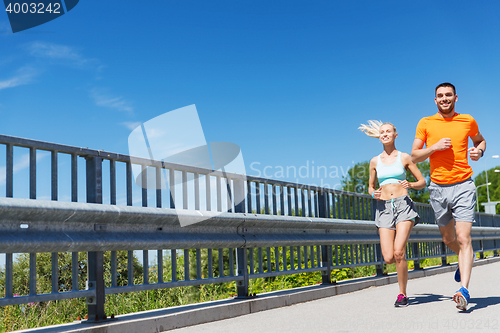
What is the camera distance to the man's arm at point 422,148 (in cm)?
561

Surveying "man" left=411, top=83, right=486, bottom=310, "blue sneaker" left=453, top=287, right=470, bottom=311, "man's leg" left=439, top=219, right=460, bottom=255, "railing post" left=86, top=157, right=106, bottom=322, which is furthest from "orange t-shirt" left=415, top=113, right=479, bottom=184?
"railing post" left=86, top=157, right=106, bottom=322

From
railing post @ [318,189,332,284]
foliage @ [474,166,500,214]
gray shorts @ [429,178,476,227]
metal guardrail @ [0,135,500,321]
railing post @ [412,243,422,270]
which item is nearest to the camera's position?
metal guardrail @ [0,135,500,321]

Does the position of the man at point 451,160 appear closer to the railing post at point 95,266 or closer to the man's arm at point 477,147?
the man's arm at point 477,147

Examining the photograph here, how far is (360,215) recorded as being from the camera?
9.39m

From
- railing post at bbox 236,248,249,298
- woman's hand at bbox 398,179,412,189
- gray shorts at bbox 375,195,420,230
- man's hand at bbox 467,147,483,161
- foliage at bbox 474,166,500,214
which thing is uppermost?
foliage at bbox 474,166,500,214

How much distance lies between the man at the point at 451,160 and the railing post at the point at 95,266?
3497mm

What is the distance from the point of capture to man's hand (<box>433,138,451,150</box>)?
560 cm

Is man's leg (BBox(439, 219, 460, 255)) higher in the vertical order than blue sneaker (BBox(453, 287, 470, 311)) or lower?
higher

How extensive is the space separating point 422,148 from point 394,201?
27.6 inches

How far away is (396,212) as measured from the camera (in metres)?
6.23

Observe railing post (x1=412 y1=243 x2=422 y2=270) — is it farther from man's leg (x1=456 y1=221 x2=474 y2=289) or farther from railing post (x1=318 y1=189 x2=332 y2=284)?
man's leg (x1=456 y1=221 x2=474 y2=289)

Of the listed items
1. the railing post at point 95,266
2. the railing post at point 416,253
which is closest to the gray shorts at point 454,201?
the railing post at point 95,266

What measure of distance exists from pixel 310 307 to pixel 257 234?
103 centimetres

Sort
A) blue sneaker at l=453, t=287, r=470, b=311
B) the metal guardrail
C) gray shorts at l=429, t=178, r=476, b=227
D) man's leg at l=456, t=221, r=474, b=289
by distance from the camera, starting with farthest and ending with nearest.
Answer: gray shorts at l=429, t=178, r=476, b=227 → man's leg at l=456, t=221, r=474, b=289 → blue sneaker at l=453, t=287, r=470, b=311 → the metal guardrail
